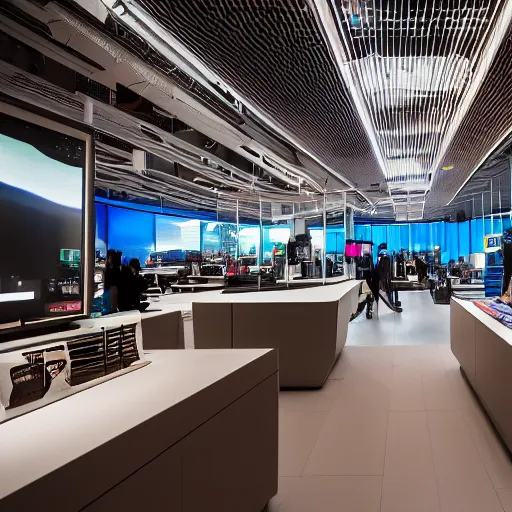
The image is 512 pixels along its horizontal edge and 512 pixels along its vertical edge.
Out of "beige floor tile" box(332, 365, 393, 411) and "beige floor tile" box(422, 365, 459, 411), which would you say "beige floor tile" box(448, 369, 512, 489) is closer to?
"beige floor tile" box(422, 365, 459, 411)

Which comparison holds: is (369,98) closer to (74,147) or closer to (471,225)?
(74,147)

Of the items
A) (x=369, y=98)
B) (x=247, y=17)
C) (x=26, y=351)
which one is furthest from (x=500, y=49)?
(x=26, y=351)

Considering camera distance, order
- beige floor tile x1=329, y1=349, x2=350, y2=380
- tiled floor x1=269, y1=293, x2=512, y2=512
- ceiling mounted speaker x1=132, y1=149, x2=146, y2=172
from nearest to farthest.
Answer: tiled floor x1=269, y1=293, x2=512, y2=512 → beige floor tile x1=329, y1=349, x2=350, y2=380 → ceiling mounted speaker x1=132, y1=149, x2=146, y2=172

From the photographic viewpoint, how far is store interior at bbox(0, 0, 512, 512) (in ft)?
4.69

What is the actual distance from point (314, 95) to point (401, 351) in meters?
3.91

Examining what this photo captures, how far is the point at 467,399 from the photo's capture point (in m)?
4.48

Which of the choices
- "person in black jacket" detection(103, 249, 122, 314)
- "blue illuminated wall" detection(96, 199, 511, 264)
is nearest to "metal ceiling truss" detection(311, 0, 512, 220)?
"person in black jacket" detection(103, 249, 122, 314)

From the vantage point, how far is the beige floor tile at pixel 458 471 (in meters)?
2.50

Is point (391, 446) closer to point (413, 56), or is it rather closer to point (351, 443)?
point (351, 443)

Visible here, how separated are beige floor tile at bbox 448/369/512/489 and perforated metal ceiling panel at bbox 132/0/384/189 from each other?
2942 mm

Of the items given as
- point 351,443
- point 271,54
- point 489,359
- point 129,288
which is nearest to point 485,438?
point 489,359

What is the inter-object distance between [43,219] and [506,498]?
8.47ft

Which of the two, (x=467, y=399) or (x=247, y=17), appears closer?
(x=247, y=17)

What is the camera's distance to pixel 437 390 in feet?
15.8
